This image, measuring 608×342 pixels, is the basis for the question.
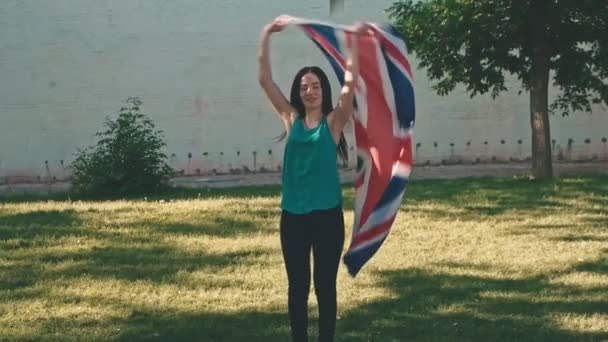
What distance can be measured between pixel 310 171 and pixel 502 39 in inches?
348

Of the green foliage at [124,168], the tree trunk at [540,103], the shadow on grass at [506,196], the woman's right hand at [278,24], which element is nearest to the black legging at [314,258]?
the woman's right hand at [278,24]

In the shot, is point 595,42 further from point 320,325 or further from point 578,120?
point 320,325

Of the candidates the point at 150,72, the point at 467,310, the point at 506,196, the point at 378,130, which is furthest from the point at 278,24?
the point at 150,72

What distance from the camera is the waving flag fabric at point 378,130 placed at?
5484 mm

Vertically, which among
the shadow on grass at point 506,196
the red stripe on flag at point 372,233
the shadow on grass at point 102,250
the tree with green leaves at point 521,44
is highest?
the tree with green leaves at point 521,44

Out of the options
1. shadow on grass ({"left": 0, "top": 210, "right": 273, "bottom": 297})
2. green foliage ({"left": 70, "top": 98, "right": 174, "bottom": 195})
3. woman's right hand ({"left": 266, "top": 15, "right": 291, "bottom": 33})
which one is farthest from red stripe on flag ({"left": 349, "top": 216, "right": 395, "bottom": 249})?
green foliage ({"left": 70, "top": 98, "right": 174, "bottom": 195})

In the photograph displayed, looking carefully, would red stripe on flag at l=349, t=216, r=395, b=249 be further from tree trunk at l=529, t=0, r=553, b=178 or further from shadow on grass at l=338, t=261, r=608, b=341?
tree trunk at l=529, t=0, r=553, b=178

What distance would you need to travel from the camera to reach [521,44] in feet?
43.8

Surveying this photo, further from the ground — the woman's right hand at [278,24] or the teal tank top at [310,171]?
the woman's right hand at [278,24]

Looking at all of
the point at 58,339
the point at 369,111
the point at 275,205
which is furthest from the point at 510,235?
the point at 58,339

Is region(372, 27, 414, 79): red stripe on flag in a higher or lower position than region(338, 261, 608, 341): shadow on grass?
higher

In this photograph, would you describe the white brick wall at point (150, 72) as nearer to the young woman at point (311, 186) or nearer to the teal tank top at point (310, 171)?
the young woman at point (311, 186)

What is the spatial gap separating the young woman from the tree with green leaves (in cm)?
780

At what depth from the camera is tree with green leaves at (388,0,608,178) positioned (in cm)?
1258
